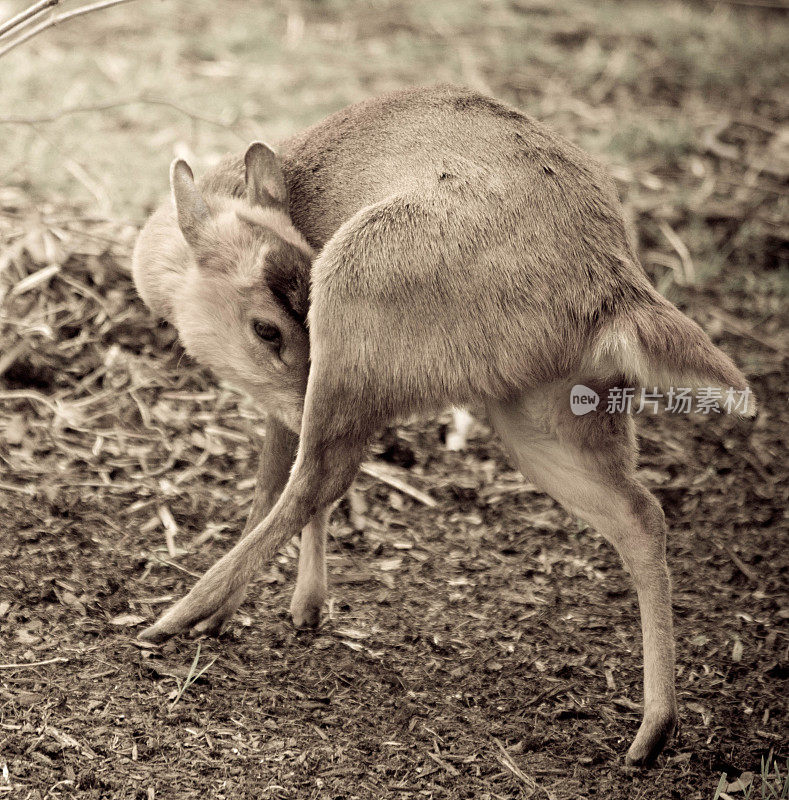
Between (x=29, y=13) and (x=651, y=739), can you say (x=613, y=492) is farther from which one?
(x=29, y=13)

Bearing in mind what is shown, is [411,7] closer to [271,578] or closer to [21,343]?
[21,343]

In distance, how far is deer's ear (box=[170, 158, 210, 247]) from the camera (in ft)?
11.7

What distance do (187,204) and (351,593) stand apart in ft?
4.74

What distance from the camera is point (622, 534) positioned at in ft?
10.9

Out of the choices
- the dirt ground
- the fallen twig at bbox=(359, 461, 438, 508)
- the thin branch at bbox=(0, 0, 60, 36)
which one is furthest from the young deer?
the fallen twig at bbox=(359, 461, 438, 508)

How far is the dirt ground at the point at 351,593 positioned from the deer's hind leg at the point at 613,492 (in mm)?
196

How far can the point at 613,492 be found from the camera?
3350 millimetres

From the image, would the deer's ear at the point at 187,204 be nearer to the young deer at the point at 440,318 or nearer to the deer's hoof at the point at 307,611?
the young deer at the point at 440,318

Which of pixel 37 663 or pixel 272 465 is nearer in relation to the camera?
pixel 37 663

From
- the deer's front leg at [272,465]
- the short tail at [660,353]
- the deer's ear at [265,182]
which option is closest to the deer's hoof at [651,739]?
the short tail at [660,353]

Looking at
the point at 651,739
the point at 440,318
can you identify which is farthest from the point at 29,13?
the point at 651,739

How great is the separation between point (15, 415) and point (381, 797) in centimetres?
229

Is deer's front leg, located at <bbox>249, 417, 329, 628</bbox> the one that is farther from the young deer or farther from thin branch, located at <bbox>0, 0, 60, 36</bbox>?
thin branch, located at <bbox>0, 0, 60, 36</bbox>

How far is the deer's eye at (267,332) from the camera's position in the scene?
3570 millimetres
